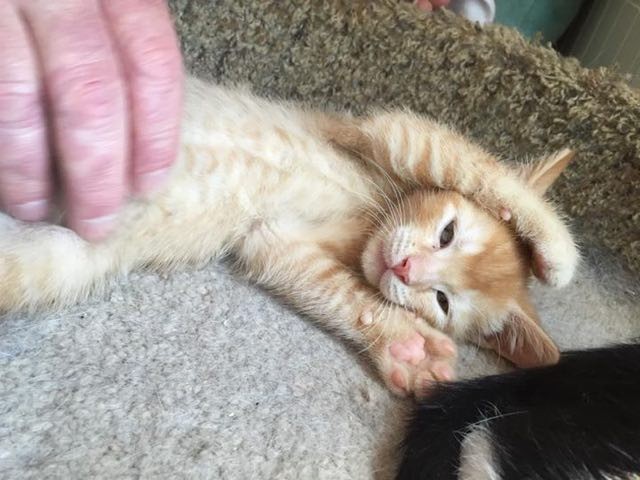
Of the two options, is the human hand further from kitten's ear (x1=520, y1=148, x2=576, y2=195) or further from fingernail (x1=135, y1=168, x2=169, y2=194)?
kitten's ear (x1=520, y1=148, x2=576, y2=195)

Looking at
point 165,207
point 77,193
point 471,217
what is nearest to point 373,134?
point 471,217

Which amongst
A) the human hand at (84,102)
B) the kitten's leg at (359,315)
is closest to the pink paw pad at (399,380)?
the kitten's leg at (359,315)

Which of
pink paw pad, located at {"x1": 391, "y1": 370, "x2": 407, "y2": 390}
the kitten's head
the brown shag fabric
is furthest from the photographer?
the brown shag fabric

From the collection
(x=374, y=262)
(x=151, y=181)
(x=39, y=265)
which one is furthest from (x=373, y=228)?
(x=39, y=265)

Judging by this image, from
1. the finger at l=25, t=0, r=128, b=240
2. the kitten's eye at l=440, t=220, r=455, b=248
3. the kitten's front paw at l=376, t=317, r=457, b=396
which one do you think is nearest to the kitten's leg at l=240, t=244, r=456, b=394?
the kitten's front paw at l=376, t=317, r=457, b=396

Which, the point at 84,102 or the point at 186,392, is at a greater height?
the point at 84,102

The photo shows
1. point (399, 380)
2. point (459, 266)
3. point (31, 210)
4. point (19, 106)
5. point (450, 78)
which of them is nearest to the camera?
point (19, 106)

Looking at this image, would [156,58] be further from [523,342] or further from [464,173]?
[523,342]
